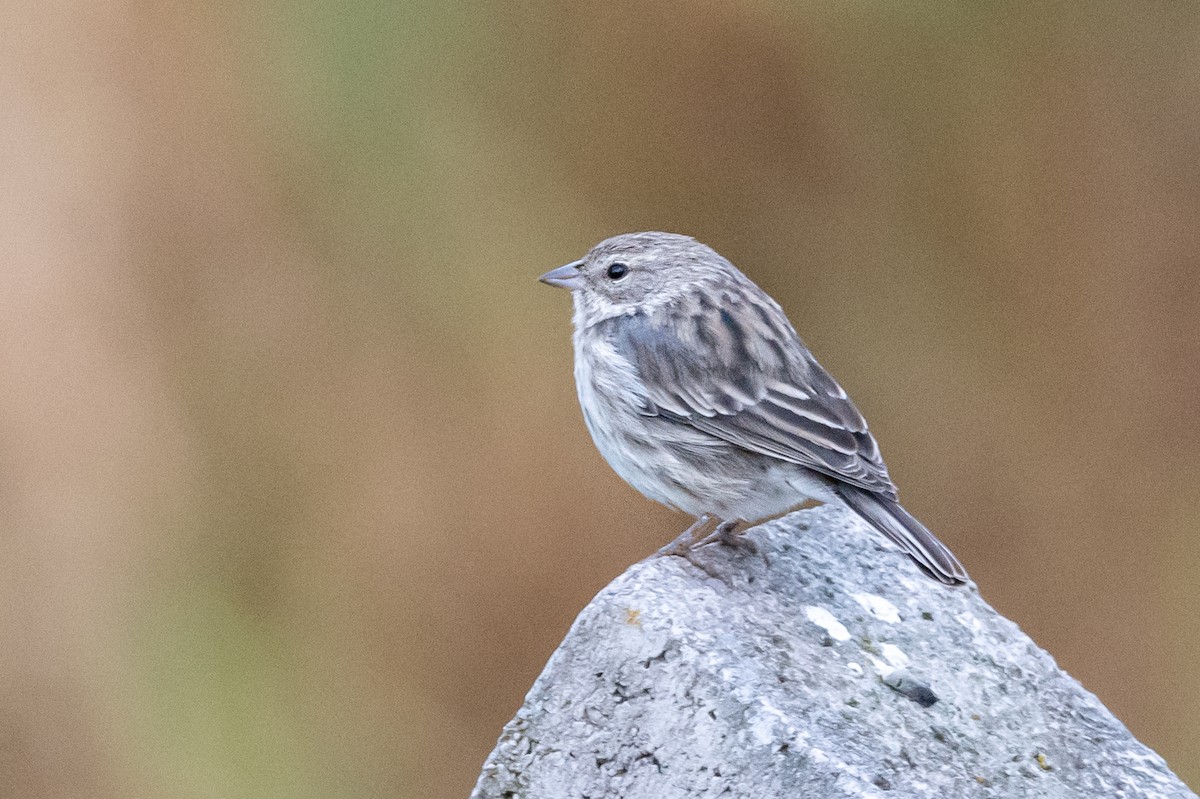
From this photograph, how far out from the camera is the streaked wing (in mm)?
4332

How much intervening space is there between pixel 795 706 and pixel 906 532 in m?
0.92

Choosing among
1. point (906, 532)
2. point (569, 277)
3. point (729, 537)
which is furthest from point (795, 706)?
point (569, 277)

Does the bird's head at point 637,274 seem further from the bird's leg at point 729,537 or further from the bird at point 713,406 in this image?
the bird's leg at point 729,537

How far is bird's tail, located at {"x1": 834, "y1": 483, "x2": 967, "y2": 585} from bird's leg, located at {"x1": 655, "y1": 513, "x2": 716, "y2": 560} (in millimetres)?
385

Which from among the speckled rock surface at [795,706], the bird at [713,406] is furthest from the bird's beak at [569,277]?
the speckled rock surface at [795,706]

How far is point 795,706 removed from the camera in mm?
3211

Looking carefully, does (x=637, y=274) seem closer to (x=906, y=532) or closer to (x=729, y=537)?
(x=729, y=537)

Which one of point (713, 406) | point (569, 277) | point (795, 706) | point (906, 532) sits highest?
point (569, 277)

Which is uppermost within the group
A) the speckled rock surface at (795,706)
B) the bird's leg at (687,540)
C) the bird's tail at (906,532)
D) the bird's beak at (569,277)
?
the bird's beak at (569,277)

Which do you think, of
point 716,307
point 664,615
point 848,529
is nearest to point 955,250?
point 716,307

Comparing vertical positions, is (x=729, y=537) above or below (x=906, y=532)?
below

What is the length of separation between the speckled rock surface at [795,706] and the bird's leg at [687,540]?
0.18 meters

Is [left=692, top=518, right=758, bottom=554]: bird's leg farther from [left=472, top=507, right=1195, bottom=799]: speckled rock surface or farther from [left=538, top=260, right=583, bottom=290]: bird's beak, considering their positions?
[left=538, top=260, right=583, bottom=290]: bird's beak

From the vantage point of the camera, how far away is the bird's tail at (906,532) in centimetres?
388
